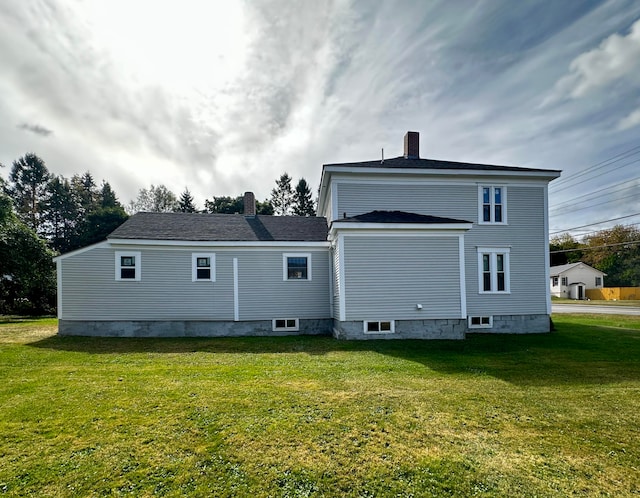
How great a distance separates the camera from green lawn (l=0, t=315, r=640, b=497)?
3.37 m

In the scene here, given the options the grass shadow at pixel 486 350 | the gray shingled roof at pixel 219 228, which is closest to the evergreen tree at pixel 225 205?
the gray shingled roof at pixel 219 228

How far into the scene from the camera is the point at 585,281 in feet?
147

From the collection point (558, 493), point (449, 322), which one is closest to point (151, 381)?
point (558, 493)

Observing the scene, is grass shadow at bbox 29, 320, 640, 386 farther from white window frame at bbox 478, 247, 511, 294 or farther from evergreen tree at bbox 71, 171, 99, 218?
evergreen tree at bbox 71, 171, 99, 218

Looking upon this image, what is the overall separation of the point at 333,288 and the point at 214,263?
529 centimetres

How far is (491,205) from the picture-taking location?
45.5ft

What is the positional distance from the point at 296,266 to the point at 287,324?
2.58m

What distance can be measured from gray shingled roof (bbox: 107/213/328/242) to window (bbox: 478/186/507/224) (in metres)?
7.21

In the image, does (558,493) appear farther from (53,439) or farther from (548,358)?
(548,358)

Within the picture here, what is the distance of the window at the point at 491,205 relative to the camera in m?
13.9

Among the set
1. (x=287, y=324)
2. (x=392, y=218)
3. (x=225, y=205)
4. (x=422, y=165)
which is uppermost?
(x=225, y=205)

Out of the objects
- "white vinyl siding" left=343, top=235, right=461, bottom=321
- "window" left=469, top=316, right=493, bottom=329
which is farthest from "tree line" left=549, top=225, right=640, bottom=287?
"white vinyl siding" left=343, top=235, right=461, bottom=321

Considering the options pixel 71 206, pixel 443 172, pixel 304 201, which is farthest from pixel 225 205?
pixel 443 172

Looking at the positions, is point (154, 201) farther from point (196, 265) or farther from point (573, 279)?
point (573, 279)
